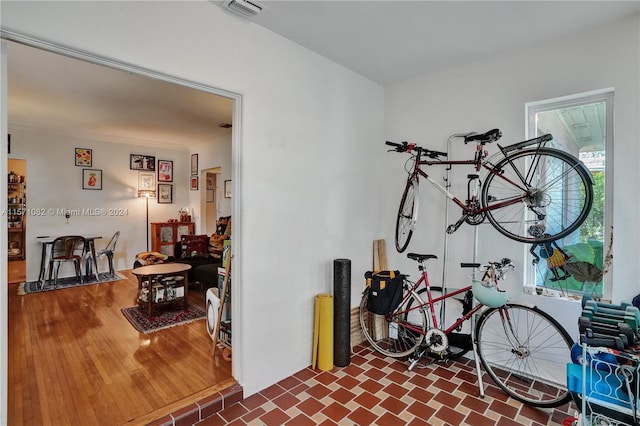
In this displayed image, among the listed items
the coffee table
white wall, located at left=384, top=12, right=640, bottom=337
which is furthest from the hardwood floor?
white wall, located at left=384, top=12, right=640, bottom=337

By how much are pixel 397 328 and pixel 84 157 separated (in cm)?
637

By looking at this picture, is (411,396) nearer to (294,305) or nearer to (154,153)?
(294,305)

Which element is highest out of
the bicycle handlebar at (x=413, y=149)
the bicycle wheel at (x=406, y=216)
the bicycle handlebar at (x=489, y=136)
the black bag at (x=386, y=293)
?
the bicycle handlebar at (x=489, y=136)

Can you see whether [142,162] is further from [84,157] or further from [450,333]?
[450,333]

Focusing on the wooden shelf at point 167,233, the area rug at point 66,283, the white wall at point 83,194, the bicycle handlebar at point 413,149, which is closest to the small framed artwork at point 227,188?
the wooden shelf at point 167,233

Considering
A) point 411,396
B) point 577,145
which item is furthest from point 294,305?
point 577,145

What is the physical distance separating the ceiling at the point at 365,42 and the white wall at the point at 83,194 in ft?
4.42

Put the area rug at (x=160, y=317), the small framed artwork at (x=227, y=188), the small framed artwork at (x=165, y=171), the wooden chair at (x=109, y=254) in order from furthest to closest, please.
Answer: the small framed artwork at (x=165, y=171) → the small framed artwork at (x=227, y=188) → the wooden chair at (x=109, y=254) → the area rug at (x=160, y=317)

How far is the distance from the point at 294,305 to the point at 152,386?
120cm

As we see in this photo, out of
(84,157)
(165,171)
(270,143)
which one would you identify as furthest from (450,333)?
(84,157)

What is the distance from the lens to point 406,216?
3068 mm

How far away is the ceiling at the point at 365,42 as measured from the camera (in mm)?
2096

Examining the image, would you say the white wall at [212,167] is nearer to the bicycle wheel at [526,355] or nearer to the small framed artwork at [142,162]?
the small framed artwork at [142,162]

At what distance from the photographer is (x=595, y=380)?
1.46 meters
